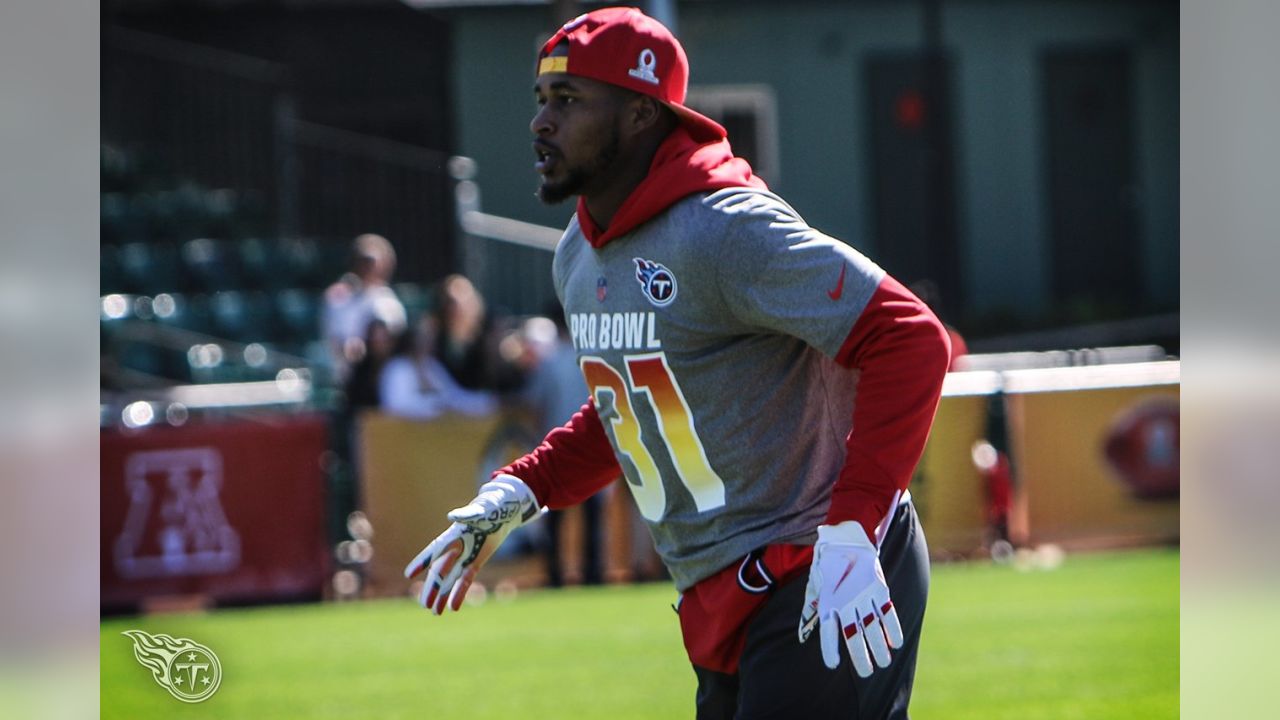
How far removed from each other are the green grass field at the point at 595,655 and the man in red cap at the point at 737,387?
152 inches

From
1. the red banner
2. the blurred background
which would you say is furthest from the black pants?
the red banner

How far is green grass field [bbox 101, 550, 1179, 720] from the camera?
772 cm

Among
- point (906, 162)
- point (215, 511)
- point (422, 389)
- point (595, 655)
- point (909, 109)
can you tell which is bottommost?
point (595, 655)

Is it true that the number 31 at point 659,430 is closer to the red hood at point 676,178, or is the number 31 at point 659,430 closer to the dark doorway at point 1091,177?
the red hood at point 676,178

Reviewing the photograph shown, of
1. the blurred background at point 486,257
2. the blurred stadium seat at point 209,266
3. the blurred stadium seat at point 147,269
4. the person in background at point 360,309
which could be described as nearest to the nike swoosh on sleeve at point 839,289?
the blurred background at point 486,257

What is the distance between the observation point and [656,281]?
360 centimetres

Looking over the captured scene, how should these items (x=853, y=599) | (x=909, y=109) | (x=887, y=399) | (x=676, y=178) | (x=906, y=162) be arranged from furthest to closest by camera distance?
1. (x=906, y=162)
2. (x=909, y=109)
3. (x=676, y=178)
4. (x=887, y=399)
5. (x=853, y=599)

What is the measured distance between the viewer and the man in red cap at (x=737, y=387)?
3.28 meters

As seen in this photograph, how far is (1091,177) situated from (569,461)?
2063 centimetres

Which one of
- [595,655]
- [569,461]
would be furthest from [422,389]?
[569,461]

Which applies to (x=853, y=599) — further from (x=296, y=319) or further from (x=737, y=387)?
(x=296, y=319)

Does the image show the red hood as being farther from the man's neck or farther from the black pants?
the black pants

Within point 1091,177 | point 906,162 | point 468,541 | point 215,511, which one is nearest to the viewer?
point 468,541
